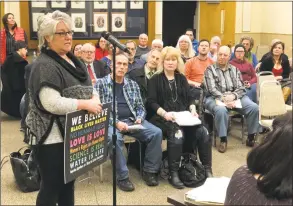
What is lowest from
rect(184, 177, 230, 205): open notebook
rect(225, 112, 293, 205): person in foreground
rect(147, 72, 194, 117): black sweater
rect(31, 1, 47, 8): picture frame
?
rect(184, 177, 230, 205): open notebook

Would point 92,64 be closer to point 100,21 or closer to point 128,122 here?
point 128,122

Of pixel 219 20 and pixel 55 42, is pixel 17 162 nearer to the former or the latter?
pixel 55 42

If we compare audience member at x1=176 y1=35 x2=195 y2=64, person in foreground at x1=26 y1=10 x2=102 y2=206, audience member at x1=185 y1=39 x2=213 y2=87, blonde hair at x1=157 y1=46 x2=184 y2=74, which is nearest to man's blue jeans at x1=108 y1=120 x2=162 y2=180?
blonde hair at x1=157 y1=46 x2=184 y2=74

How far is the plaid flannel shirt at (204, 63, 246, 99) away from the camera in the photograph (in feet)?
15.1

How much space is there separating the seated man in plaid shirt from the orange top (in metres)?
1.47

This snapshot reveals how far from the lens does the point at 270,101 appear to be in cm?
408

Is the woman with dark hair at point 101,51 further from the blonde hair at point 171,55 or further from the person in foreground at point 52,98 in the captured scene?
the person in foreground at point 52,98

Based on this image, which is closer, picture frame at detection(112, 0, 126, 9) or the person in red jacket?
the person in red jacket

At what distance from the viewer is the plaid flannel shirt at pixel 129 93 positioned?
3.52 meters

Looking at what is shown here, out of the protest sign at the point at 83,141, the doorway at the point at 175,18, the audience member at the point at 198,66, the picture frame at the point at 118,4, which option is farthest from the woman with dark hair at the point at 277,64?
the doorway at the point at 175,18

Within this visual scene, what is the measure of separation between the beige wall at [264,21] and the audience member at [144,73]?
17.0 feet

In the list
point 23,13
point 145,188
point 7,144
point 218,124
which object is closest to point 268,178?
point 145,188

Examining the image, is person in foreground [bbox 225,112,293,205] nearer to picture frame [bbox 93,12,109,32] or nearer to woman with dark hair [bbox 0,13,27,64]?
woman with dark hair [bbox 0,13,27,64]

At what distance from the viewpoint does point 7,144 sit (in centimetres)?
453
